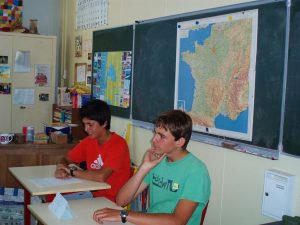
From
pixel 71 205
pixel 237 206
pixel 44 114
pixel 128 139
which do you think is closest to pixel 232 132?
pixel 237 206

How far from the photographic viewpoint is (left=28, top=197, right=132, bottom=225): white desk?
2152 millimetres

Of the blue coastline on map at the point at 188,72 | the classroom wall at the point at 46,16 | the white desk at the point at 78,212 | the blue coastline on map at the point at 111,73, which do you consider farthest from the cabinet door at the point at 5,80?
the white desk at the point at 78,212

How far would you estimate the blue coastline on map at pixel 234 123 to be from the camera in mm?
2482

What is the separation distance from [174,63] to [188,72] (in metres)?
0.20

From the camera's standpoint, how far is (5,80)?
518cm

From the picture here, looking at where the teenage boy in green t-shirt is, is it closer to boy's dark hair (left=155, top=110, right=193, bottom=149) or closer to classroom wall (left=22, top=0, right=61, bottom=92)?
boy's dark hair (left=155, top=110, right=193, bottom=149)

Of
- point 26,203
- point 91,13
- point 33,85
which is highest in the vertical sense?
point 91,13

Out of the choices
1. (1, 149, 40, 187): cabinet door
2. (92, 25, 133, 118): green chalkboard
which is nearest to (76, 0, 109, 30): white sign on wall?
(92, 25, 133, 118): green chalkboard

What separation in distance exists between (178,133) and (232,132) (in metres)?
0.49

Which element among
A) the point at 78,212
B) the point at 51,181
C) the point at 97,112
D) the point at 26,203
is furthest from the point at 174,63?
the point at 26,203

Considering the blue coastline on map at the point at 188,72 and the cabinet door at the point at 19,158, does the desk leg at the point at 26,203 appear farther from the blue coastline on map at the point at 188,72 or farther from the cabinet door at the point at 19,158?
the blue coastline on map at the point at 188,72

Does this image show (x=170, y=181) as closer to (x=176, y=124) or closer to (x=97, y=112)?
(x=176, y=124)

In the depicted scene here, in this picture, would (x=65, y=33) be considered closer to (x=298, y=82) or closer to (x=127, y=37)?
(x=127, y=37)

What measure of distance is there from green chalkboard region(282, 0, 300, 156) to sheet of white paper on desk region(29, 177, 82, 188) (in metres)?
1.44
